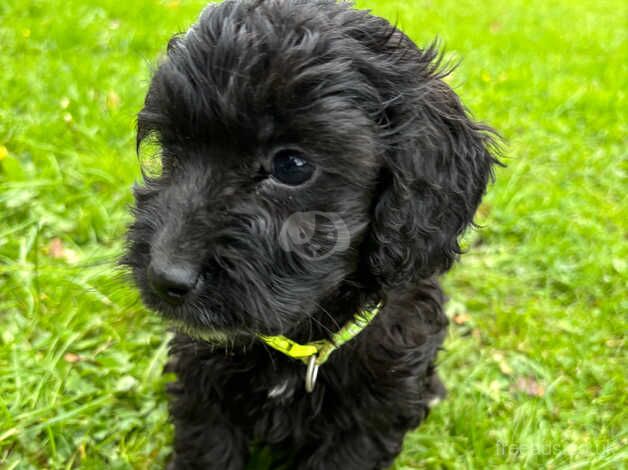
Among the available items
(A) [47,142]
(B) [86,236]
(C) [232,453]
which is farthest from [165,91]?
(A) [47,142]

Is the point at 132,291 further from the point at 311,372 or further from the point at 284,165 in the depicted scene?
the point at 284,165

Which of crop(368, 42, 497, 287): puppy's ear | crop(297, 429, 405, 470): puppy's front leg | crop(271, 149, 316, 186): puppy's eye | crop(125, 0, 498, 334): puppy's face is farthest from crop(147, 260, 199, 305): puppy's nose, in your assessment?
crop(297, 429, 405, 470): puppy's front leg

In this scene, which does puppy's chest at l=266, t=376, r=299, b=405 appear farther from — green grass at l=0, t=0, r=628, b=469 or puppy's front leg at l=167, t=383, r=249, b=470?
green grass at l=0, t=0, r=628, b=469

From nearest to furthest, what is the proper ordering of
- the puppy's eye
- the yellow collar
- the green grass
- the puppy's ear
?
the puppy's eye < the puppy's ear < the yellow collar < the green grass

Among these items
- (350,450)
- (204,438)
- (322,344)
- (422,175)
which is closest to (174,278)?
(322,344)

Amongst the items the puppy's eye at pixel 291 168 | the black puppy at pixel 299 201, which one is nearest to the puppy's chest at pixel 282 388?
the black puppy at pixel 299 201

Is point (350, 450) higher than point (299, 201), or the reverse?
point (299, 201)

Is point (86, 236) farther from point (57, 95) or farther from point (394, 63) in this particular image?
point (394, 63)
